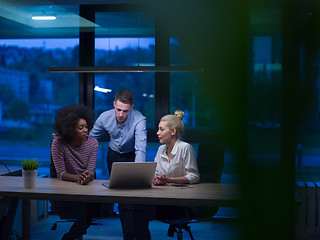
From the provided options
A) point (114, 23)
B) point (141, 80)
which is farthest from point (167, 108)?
point (114, 23)

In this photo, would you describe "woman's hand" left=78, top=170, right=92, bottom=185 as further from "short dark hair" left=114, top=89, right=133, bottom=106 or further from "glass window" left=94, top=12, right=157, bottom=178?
"glass window" left=94, top=12, right=157, bottom=178

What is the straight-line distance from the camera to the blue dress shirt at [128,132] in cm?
324

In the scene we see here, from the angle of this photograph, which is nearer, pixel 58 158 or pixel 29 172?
pixel 29 172

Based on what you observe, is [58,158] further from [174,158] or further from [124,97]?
[124,97]

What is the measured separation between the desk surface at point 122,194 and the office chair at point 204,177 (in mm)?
51

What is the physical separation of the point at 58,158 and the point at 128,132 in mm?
1006

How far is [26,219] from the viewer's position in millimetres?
1936

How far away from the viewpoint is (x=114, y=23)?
3705 millimetres

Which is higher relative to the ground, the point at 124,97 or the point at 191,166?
the point at 124,97

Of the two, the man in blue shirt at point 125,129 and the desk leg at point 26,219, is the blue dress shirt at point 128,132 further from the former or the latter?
the desk leg at point 26,219

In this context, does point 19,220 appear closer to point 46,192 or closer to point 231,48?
point 46,192

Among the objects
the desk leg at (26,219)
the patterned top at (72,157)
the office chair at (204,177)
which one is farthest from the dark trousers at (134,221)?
the patterned top at (72,157)

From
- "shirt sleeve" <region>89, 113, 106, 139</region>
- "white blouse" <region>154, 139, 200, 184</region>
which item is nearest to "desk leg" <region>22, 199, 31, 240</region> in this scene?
"white blouse" <region>154, 139, 200, 184</region>

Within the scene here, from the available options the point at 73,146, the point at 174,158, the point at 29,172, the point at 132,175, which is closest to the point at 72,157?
the point at 73,146
